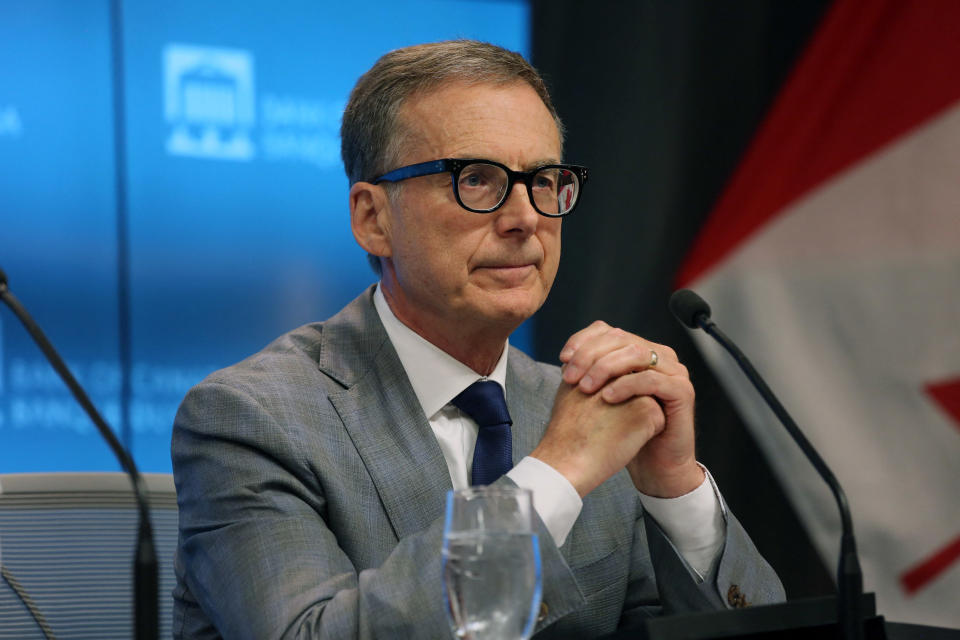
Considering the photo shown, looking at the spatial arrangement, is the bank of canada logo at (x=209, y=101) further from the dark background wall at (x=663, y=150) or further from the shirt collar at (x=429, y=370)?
the shirt collar at (x=429, y=370)

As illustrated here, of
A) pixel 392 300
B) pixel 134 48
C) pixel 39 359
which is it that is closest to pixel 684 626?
pixel 392 300

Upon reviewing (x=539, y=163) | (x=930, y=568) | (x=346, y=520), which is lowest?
(x=930, y=568)

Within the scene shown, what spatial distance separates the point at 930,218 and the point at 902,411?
646mm

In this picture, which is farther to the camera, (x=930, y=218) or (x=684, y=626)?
(x=930, y=218)

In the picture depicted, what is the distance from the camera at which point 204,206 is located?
2.94 metres

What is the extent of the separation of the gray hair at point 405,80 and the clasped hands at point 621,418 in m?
0.55

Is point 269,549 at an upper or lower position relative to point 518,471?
lower

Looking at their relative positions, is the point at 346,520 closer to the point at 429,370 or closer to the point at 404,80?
the point at 429,370

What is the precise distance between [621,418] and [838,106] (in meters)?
2.16

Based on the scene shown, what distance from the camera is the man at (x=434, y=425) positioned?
151 cm

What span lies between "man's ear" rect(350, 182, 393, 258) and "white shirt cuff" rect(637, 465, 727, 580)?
0.74 metres

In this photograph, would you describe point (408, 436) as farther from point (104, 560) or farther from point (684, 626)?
point (684, 626)

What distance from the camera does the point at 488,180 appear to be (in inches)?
73.1

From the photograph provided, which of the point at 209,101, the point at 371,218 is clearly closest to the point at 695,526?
the point at 371,218
